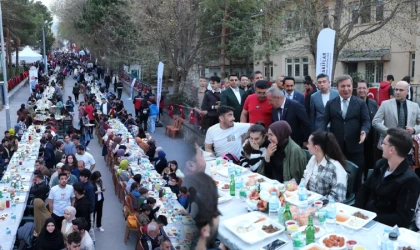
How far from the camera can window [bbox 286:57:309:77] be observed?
28.5 meters

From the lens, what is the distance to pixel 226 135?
625 cm

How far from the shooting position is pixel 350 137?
6016mm

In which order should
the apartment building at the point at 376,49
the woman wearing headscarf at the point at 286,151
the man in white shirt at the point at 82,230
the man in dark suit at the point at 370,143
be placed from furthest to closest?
1. the apartment building at the point at 376,49
2. the man in dark suit at the point at 370,143
3. the man in white shirt at the point at 82,230
4. the woman wearing headscarf at the point at 286,151

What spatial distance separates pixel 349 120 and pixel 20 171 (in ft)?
27.4

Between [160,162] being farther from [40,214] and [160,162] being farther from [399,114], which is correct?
[399,114]

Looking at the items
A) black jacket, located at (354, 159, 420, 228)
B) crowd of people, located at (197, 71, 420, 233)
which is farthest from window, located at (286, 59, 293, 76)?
black jacket, located at (354, 159, 420, 228)

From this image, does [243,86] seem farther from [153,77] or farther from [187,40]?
[153,77]

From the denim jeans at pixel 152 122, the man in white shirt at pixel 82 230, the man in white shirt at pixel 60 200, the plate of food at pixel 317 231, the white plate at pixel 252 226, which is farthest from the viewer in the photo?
the denim jeans at pixel 152 122

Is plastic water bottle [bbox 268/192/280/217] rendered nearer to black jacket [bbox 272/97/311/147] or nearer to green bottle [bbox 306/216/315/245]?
green bottle [bbox 306/216/315/245]

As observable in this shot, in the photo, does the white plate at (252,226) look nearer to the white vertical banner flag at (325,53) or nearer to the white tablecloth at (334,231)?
the white tablecloth at (334,231)

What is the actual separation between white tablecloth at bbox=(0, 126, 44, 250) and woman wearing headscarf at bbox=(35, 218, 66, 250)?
1.67 ft

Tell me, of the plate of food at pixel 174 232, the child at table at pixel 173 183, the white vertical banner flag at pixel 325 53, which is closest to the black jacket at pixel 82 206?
the child at table at pixel 173 183

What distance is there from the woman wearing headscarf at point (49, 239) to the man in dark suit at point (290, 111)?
12.1ft

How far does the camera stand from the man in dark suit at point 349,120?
237 inches
